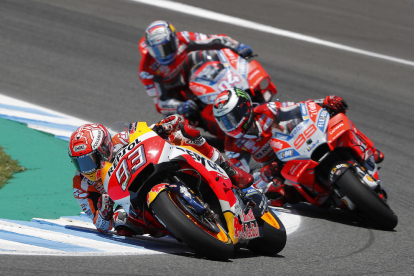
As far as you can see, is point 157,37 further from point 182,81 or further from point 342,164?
point 342,164

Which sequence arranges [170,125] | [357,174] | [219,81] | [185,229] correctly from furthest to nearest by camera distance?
[219,81] → [357,174] → [170,125] → [185,229]

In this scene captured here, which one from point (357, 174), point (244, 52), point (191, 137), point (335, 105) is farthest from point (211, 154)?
point (244, 52)

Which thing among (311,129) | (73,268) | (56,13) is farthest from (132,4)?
(73,268)

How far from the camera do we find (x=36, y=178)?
766 cm

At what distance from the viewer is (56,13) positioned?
1442 cm

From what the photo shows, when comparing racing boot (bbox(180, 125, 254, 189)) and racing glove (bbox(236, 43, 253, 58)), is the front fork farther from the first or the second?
racing glove (bbox(236, 43, 253, 58))

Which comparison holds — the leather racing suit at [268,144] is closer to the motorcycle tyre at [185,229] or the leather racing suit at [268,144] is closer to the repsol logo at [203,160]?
the repsol logo at [203,160]

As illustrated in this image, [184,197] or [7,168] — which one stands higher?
→ [184,197]

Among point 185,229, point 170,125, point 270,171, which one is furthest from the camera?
point 270,171

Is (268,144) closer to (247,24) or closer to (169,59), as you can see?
(169,59)

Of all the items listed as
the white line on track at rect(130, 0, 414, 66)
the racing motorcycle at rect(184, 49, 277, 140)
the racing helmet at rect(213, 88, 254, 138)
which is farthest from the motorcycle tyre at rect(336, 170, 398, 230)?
the white line on track at rect(130, 0, 414, 66)

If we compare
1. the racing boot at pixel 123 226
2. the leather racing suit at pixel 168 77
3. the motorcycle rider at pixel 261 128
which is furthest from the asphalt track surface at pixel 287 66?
the racing boot at pixel 123 226

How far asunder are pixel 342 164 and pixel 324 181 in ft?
1.27

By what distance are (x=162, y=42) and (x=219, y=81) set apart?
1227mm
